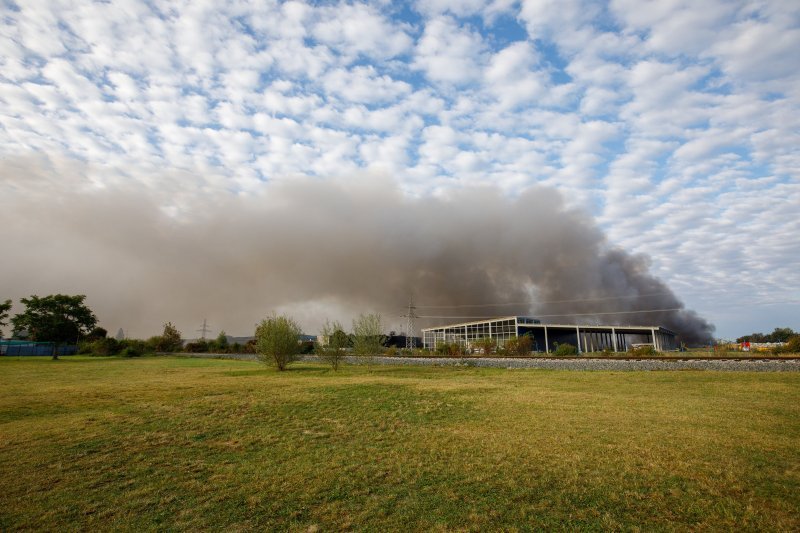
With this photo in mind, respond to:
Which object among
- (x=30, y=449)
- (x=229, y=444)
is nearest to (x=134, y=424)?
(x=30, y=449)

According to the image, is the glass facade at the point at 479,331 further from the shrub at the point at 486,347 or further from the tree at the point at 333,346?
the tree at the point at 333,346

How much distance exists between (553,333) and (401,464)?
10459 centimetres

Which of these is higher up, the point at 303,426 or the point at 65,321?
the point at 65,321

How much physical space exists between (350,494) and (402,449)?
3274 mm

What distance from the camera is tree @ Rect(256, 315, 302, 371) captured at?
4025 cm

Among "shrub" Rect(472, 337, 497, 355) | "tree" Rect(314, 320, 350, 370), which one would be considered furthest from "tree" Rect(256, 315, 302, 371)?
"shrub" Rect(472, 337, 497, 355)

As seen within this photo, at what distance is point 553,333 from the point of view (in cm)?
10531

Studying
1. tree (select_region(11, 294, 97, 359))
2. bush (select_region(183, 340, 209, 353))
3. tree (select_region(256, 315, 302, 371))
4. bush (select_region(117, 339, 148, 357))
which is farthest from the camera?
bush (select_region(183, 340, 209, 353))

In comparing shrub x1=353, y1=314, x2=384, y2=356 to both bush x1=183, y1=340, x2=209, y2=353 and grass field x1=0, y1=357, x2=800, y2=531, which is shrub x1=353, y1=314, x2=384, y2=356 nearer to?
grass field x1=0, y1=357, x2=800, y2=531

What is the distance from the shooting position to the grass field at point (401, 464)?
6.77 m

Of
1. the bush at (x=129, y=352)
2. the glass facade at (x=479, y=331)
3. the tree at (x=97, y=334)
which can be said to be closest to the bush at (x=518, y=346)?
the glass facade at (x=479, y=331)

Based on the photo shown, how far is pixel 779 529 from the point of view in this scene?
20.1 feet

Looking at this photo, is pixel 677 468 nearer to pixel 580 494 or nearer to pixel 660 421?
pixel 580 494

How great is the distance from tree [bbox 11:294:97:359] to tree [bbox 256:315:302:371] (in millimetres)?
44645
